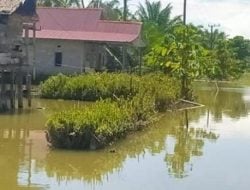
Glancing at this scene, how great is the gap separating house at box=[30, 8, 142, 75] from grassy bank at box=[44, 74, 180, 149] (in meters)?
5.46

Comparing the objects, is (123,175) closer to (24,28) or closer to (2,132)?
(2,132)

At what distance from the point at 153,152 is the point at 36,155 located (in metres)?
3.60

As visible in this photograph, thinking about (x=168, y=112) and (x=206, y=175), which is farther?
(x=168, y=112)

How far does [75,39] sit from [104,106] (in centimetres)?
1910

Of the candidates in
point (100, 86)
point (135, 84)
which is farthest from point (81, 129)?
point (100, 86)

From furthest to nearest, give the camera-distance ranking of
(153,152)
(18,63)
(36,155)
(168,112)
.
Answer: (168,112)
(18,63)
(153,152)
(36,155)

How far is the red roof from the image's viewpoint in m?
38.1

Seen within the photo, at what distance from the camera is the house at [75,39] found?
125ft

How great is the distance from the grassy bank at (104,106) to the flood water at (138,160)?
0.41 metres

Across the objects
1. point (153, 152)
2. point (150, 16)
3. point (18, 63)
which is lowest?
point (153, 152)

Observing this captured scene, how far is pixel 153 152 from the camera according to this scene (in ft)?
59.2

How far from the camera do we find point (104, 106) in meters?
19.1

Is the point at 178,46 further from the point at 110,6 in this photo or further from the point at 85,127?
the point at 110,6

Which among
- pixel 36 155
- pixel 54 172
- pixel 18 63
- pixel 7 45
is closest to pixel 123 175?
pixel 54 172
